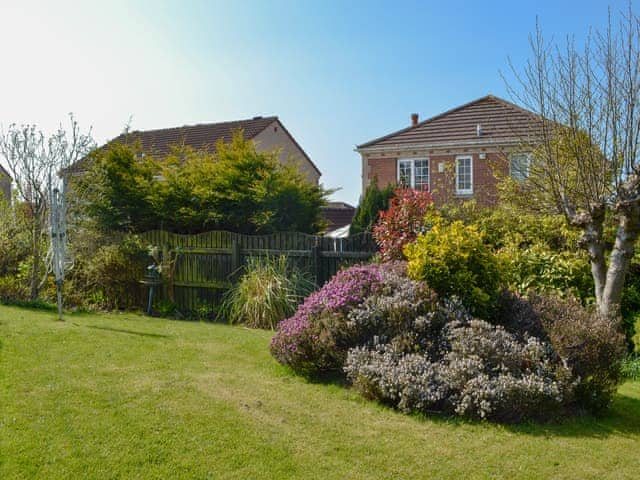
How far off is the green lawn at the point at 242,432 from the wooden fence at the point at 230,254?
138 inches

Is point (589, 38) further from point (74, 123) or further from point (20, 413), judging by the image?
point (74, 123)

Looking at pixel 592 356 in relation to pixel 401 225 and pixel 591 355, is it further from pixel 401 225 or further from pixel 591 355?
pixel 401 225

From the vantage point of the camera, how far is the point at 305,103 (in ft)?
37.0

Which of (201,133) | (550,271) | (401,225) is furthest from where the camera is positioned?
(201,133)

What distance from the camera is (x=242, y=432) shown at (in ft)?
13.5

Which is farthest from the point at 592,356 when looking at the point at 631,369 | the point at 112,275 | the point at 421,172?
the point at 421,172

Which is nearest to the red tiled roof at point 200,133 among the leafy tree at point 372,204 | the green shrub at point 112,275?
the leafy tree at point 372,204

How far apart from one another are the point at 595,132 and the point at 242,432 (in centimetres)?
549

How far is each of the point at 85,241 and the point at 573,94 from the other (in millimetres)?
9844

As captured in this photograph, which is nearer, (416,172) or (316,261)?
(316,261)

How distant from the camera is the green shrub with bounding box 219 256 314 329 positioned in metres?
9.12

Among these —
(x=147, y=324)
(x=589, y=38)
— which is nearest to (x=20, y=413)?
(x=147, y=324)

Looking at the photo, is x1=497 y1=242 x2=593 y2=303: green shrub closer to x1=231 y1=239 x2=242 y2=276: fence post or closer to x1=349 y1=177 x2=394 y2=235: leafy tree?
x1=231 y1=239 x2=242 y2=276: fence post

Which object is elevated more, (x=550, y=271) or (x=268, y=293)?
(x=550, y=271)
